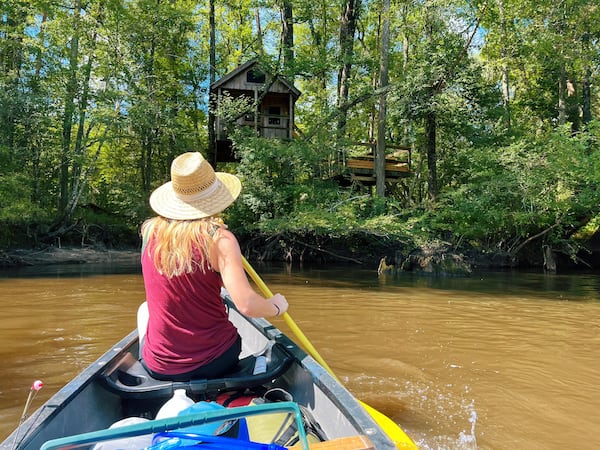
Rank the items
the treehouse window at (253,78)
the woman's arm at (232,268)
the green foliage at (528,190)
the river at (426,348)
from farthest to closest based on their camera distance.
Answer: the treehouse window at (253,78) < the green foliage at (528,190) < the river at (426,348) < the woman's arm at (232,268)

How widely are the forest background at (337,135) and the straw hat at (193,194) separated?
38.2 ft

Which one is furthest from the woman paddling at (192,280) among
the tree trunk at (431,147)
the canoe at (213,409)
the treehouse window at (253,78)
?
the tree trunk at (431,147)

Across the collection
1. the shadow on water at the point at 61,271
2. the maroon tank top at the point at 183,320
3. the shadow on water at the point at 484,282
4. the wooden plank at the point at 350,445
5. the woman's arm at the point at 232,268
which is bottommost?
the shadow on water at the point at 484,282

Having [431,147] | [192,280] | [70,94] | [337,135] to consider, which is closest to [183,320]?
[192,280]

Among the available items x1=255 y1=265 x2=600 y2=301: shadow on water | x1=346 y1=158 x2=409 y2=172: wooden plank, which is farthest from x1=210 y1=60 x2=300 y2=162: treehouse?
x1=255 y1=265 x2=600 y2=301: shadow on water

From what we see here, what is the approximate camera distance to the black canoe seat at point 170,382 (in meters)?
2.45

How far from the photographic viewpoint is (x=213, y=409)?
189cm

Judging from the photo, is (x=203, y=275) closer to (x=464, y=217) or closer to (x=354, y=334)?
(x=354, y=334)

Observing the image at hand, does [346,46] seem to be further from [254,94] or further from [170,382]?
[170,382]

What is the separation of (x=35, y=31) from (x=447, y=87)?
1597 cm

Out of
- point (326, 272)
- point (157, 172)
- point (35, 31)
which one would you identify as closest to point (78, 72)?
point (35, 31)

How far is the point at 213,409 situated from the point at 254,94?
55.5 feet

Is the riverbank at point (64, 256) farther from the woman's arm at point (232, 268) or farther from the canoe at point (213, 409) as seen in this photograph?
the woman's arm at point (232, 268)

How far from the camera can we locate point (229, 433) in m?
1.82
